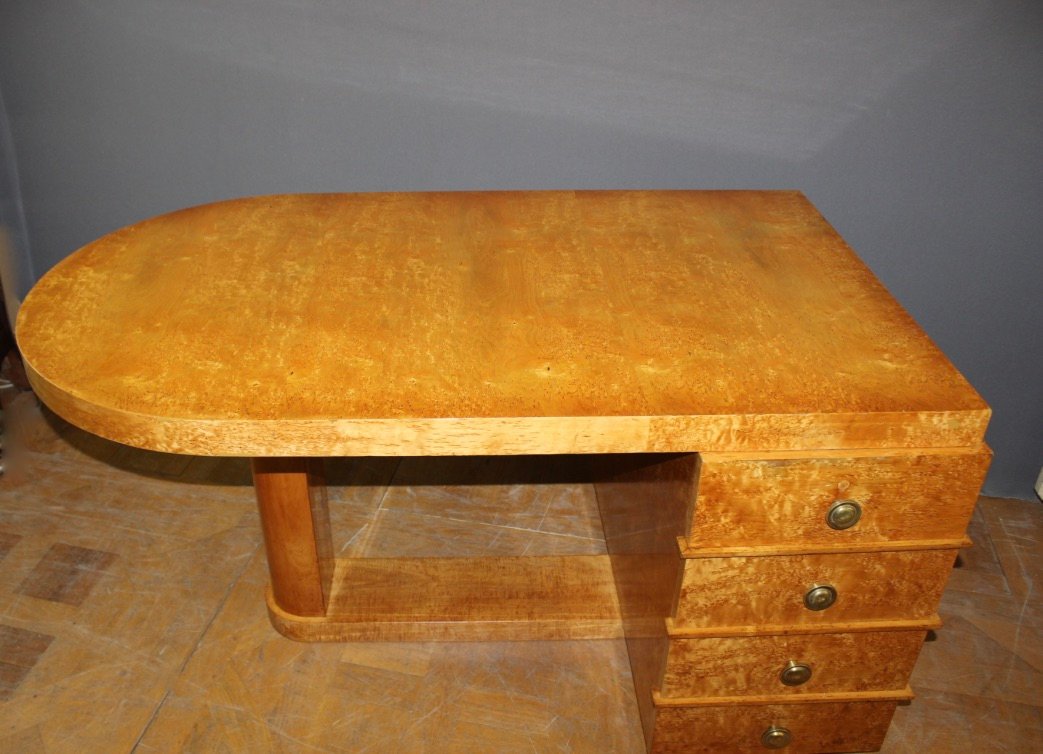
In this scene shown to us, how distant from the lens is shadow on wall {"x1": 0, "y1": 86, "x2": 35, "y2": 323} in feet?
6.58

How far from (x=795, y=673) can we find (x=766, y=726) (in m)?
0.13

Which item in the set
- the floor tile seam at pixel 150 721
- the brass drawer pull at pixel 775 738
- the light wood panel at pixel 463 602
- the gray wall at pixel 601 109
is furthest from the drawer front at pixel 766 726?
the gray wall at pixel 601 109

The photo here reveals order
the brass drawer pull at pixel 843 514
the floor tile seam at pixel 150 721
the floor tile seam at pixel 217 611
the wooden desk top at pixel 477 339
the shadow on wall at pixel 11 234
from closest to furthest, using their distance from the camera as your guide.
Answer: the wooden desk top at pixel 477 339 < the brass drawer pull at pixel 843 514 < the floor tile seam at pixel 150 721 < the floor tile seam at pixel 217 611 < the shadow on wall at pixel 11 234

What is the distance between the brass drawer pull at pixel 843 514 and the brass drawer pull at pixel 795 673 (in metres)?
0.25

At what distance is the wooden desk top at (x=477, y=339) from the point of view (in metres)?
1.06

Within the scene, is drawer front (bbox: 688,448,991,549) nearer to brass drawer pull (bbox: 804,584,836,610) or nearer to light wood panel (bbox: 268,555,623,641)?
brass drawer pull (bbox: 804,584,836,610)

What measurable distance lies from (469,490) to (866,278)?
37.6 inches

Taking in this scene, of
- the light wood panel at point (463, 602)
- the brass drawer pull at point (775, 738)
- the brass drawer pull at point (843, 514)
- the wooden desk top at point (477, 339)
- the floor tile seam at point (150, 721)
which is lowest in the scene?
the floor tile seam at point (150, 721)

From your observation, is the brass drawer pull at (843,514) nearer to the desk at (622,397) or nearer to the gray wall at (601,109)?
the desk at (622,397)

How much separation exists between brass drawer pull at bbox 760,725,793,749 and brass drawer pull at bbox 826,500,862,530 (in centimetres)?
39

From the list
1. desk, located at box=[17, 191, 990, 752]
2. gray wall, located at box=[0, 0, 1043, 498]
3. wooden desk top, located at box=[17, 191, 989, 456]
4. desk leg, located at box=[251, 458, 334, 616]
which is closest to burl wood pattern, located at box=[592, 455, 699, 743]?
desk, located at box=[17, 191, 990, 752]

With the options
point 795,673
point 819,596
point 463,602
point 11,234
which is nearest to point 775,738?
point 795,673

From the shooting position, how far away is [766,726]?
1.39 meters

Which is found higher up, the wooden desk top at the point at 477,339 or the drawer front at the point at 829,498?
the wooden desk top at the point at 477,339
